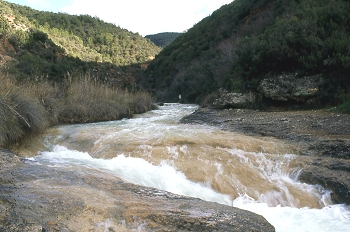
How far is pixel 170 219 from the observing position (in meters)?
2.33

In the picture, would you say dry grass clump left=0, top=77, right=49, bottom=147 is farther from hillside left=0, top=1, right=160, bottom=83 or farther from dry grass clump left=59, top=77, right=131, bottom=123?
hillside left=0, top=1, right=160, bottom=83

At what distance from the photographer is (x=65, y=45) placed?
32.8 meters

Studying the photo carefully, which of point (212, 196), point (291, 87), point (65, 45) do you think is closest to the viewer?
point (212, 196)

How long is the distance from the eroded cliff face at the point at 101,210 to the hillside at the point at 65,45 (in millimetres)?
10197

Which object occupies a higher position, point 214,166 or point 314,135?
point 314,135

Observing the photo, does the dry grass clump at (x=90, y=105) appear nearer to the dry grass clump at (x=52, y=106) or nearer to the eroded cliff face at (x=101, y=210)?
the dry grass clump at (x=52, y=106)

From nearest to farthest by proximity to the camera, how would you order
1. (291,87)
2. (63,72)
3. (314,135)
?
(314,135) → (291,87) → (63,72)

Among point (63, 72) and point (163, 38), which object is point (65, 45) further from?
point (163, 38)

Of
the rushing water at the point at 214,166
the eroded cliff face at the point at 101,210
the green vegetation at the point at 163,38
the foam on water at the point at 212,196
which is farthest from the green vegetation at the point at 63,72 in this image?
the green vegetation at the point at 163,38

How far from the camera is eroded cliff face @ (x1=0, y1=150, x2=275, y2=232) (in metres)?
2.15

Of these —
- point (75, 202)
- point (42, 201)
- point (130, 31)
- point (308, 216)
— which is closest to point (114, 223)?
point (75, 202)

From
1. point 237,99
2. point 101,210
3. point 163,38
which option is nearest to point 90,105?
point 237,99

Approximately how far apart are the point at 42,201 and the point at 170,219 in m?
1.08

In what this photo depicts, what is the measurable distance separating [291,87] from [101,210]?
28.0 ft
